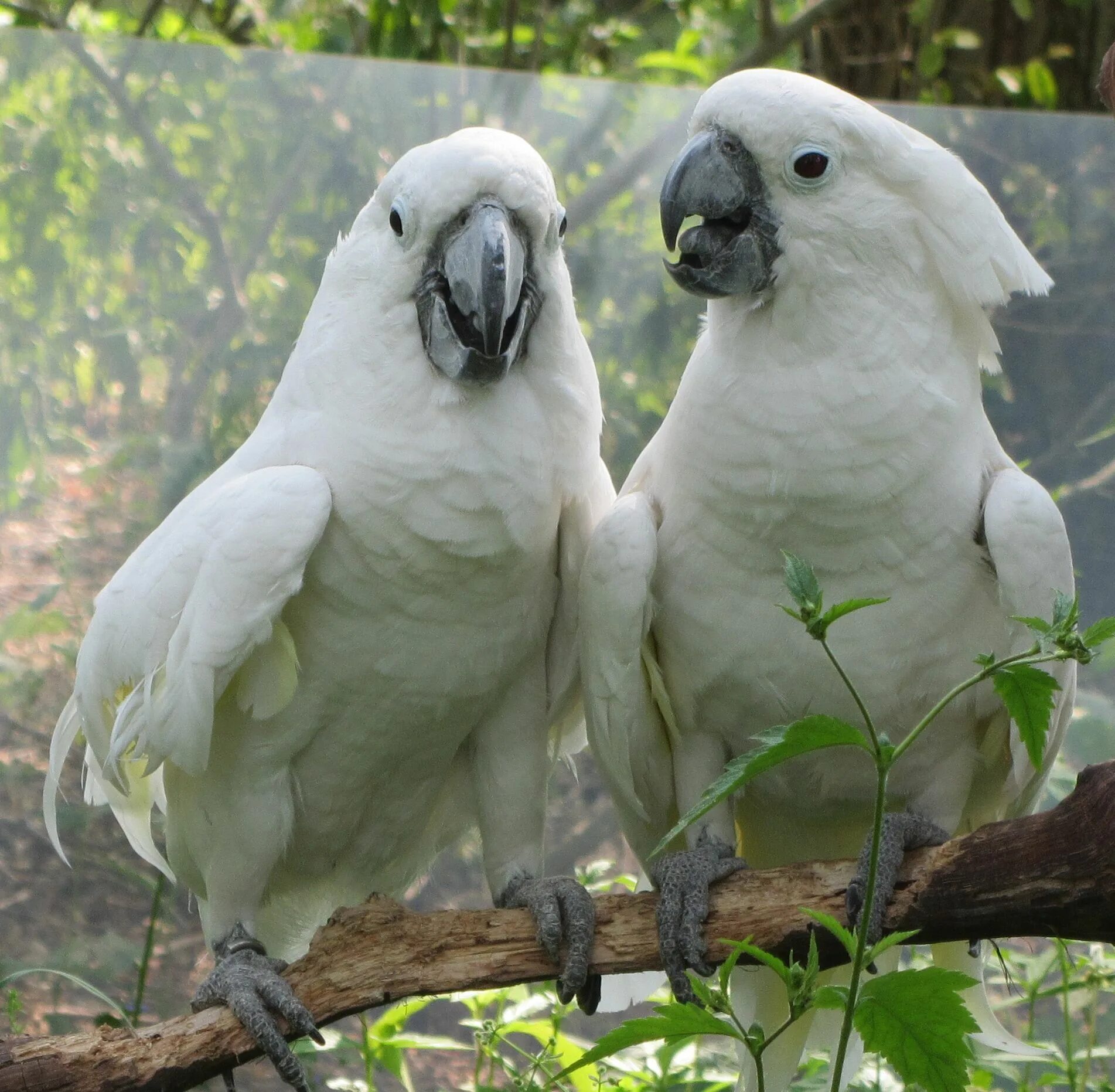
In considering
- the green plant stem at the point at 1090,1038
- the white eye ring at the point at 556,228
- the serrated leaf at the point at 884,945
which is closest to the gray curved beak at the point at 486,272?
the white eye ring at the point at 556,228

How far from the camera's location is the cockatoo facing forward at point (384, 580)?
1.70 meters

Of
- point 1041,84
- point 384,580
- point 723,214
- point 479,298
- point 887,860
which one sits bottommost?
point 887,860

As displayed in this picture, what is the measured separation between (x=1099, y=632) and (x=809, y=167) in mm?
785

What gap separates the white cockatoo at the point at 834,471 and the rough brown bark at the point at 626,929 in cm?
6

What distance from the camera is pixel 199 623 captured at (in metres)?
1.69

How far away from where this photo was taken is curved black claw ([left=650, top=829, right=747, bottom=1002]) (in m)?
1.67

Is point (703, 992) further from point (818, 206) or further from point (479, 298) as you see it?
point (818, 206)

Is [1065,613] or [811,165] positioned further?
[811,165]

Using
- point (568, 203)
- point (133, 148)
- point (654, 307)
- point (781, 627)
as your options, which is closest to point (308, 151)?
point (133, 148)

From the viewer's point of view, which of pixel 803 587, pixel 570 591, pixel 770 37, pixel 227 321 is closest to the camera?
pixel 803 587

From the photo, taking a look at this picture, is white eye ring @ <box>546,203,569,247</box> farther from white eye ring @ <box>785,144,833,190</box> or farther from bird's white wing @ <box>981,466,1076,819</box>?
bird's white wing @ <box>981,466,1076,819</box>

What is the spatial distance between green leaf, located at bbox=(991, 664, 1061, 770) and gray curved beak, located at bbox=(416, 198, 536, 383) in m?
0.80

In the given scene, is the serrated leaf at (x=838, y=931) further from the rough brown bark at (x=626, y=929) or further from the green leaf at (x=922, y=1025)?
the rough brown bark at (x=626, y=929)

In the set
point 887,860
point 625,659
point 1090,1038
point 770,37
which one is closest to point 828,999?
point 887,860
